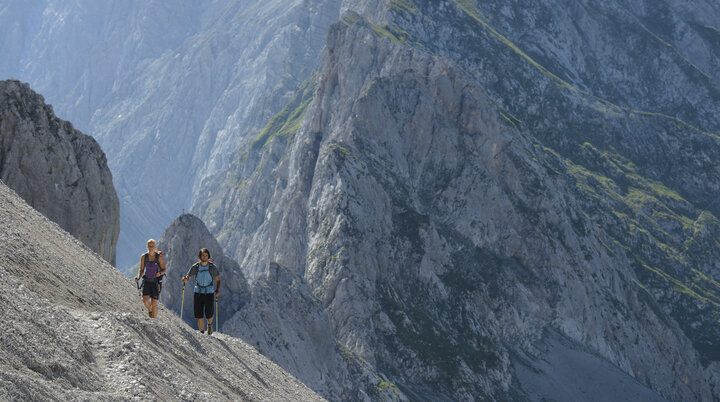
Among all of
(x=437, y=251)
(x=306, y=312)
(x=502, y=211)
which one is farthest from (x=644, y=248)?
(x=306, y=312)

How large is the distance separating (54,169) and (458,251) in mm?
86593

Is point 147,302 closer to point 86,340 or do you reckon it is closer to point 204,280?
point 204,280

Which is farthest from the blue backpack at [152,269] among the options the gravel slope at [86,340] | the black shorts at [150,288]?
the gravel slope at [86,340]

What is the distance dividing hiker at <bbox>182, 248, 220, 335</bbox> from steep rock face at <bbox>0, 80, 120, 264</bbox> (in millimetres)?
24862

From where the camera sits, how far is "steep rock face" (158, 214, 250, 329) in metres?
98.6

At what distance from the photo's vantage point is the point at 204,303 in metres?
40.0

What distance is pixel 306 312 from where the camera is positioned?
10362 cm

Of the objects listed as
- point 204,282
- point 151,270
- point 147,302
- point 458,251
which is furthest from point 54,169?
point 458,251

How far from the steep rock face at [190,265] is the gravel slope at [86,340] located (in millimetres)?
50770

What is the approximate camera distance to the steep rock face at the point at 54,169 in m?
61.5

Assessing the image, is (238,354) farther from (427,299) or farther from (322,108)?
(322,108)

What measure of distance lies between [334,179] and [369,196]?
5569mm

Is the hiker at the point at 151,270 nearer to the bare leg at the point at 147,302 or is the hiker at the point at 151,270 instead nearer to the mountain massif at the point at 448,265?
the bare leg at the point at 147,302

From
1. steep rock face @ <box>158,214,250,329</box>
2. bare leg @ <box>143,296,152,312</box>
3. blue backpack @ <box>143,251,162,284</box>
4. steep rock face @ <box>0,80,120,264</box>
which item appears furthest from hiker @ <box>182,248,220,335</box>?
steep rock face @ <box>158,214,250,329</box>
